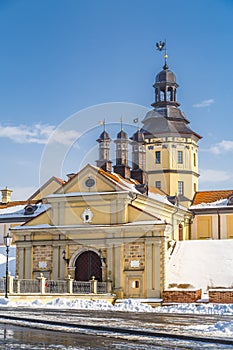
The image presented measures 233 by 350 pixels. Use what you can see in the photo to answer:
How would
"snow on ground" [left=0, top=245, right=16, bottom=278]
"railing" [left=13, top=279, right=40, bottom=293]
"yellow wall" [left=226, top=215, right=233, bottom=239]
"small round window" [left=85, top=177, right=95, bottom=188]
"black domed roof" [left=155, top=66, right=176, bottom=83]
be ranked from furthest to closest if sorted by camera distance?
"black domed roof" [left=155, top=66, right=176, bottom=83]
"yellow wall" [left=226, top=215, right=233, bottom=239]
"snow on ground" [left=0, top=245, right=16, bottom=278]
"small round window" [left=85, top=177, right=95, bottom=188]
"railing" [left=13, top=279, right=40, bottom=293]

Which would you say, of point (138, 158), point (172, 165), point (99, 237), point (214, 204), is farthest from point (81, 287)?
point (172, 165)

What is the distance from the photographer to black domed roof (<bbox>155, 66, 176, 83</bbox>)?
63.6m

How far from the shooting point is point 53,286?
36.8m

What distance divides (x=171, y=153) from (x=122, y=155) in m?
10.3

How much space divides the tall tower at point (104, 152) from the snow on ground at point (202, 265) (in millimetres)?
9180

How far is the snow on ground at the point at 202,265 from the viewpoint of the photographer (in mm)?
39031

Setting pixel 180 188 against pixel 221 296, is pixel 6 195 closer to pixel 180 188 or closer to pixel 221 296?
pixel 180 188

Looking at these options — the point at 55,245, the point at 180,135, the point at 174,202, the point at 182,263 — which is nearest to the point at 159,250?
the point at 182,263

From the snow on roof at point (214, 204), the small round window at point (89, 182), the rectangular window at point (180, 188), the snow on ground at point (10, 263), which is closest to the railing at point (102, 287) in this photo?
the small round window at point (89, 182)

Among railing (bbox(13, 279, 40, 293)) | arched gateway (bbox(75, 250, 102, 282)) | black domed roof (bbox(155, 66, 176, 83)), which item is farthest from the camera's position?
black domed roof (bbox(155, 66, 176, 83))

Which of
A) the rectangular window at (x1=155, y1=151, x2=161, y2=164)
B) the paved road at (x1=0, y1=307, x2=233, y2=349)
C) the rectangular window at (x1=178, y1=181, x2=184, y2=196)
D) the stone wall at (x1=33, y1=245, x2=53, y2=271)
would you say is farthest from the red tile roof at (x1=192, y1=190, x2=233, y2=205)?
the paved road at (x1=0, y1=307, x2=233, y2=349)

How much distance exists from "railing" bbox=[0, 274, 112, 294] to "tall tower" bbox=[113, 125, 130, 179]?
13.2 metres

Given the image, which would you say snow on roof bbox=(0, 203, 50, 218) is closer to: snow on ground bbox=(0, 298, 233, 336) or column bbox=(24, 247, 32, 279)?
column bbox=(24, 247, 32, 279)

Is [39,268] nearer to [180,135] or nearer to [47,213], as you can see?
[47,213]
